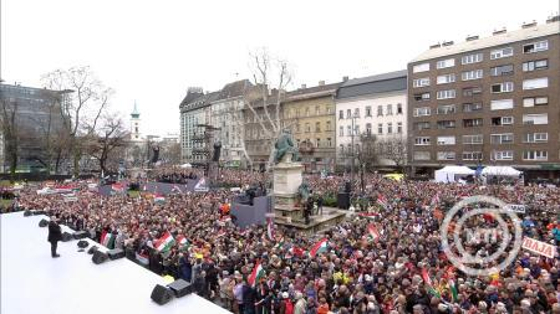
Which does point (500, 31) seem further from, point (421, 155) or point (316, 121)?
point (316, 121)

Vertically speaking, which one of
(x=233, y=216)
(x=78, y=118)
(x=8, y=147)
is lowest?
(x=233, y=216)

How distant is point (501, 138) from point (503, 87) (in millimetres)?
6328

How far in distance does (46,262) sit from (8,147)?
4204 cm

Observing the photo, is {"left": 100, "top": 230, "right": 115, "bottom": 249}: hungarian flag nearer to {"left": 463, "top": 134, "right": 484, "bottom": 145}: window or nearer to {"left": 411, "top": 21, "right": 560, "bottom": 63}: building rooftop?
{"left": 463, "top": 134, "right": 484, "bottom": 145}: window

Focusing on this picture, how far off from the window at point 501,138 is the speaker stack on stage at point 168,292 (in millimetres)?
48166

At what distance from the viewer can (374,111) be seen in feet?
183

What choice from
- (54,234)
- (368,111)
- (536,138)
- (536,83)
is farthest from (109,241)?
(368,111)

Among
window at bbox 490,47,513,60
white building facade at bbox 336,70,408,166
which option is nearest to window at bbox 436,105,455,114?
white building facade at bbox 336,70,408,166

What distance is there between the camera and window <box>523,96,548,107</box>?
136ft

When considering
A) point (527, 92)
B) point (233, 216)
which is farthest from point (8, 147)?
point (527, 92)

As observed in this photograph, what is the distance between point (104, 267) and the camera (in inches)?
319

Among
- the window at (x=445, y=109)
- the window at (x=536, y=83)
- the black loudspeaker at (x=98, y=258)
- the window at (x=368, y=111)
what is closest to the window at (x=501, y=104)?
the window at (x=536, y=83)

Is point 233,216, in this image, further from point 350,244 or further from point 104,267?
point 104,267

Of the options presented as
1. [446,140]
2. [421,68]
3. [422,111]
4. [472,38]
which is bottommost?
[446,140]
